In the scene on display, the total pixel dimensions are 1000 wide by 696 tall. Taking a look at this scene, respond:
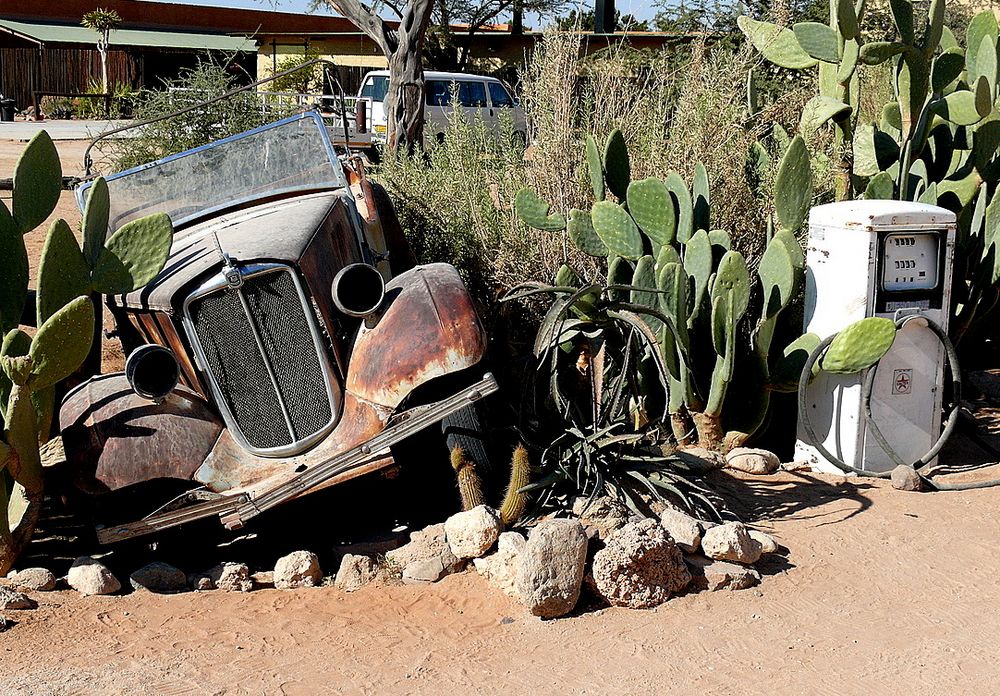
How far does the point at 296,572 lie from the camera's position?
13.9 ft

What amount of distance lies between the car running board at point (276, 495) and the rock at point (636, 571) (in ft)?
2.57

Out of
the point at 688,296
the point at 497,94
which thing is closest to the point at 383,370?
the point at 688,296

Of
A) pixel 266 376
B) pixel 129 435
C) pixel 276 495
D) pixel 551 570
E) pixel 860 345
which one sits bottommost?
pixel 551 570

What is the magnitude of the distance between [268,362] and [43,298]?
92cm

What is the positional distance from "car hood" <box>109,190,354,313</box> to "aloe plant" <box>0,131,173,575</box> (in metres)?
0.16

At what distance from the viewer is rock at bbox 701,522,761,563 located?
415 cm

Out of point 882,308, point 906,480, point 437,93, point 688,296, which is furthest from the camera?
point 437,93

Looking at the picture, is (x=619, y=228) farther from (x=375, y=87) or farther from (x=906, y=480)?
(x=375, y=87)

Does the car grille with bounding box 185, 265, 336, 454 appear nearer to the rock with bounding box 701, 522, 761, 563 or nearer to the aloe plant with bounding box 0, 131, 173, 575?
the aloe plant with bounding box 0, 131, 173, 575

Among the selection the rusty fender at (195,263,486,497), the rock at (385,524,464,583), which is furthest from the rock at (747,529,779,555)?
the rusty fender at (195,263,486,497)

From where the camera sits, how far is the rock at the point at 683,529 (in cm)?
425

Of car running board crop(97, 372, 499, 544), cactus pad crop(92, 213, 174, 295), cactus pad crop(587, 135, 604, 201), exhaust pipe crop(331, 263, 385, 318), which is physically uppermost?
cactus pad crop(587, 135, 604, 201)

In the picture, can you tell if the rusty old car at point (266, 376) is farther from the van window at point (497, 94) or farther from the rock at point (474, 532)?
the van window at point (497, 94)

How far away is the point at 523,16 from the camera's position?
30.5m
